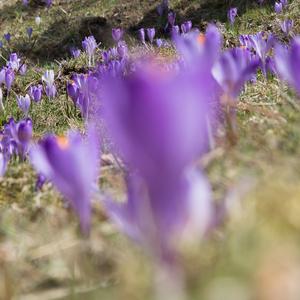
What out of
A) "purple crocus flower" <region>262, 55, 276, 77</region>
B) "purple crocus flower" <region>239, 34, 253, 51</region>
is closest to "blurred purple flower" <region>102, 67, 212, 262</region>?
"purple crocus flower" <region>262, 55, 276, 77</region>

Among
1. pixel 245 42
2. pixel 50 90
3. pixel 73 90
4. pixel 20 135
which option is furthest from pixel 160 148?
pixel 50 90

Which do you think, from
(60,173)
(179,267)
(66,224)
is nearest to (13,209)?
(66,224)

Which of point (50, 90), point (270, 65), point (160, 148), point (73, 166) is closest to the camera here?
point (160, 148)

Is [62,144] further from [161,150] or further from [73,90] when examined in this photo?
[73,90]

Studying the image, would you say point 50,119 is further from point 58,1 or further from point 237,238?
point 58,1

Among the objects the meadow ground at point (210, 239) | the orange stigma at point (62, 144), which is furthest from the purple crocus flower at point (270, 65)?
the orange stigma at point (62, 144)

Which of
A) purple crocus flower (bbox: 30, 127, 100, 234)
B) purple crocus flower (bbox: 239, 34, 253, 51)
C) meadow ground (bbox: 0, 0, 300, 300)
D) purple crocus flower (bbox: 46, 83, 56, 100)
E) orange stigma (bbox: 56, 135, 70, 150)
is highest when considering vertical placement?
purple crocus flower (bbox: 46, 83, 56, 100)

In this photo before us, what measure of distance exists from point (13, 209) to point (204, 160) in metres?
0.60

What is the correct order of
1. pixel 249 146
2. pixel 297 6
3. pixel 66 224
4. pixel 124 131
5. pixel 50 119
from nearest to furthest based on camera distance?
pixel 124 131
pixel 66 224
pixel 249 146
pixel 50 119
pixel 297 6

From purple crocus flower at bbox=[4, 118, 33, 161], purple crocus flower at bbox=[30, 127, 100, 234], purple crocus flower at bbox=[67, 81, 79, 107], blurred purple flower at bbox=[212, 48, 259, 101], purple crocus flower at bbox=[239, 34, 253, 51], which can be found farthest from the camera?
purple crocus flower at bbox=[239, 34, 253, 51]

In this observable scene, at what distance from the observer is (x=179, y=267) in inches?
18.5

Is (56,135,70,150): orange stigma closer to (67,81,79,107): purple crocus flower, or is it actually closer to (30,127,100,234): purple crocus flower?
(30,127,100,234): purple crocus flower

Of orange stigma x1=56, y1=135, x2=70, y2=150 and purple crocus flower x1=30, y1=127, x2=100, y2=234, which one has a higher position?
orange stigma x1=56, y1=135, x2=70, y2=150

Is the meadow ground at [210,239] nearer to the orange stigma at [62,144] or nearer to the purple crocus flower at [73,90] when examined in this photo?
the orange stigma at [62,144]
